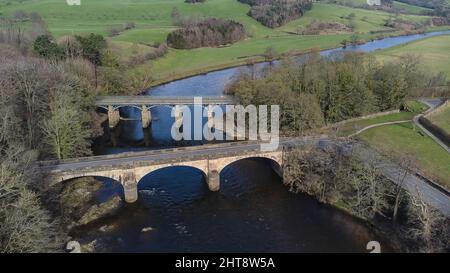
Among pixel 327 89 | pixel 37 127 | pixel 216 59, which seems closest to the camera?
pixel 37 127

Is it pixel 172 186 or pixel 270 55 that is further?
pixel 270 55

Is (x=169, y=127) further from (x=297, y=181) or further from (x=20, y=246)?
(x=20, y=246)

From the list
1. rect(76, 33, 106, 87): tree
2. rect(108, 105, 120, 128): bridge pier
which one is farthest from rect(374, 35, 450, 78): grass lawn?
rect(108, 105, 120, 128): bridge pier

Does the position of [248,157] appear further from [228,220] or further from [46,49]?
[46,49]

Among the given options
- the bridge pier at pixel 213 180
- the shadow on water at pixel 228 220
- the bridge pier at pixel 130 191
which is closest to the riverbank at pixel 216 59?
the shadow on water at pixel 228 220

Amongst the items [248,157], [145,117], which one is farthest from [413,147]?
[145,117]
